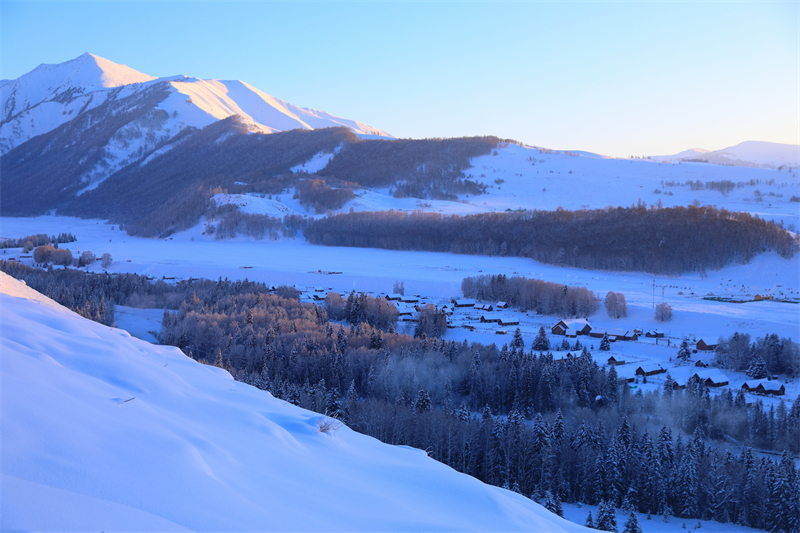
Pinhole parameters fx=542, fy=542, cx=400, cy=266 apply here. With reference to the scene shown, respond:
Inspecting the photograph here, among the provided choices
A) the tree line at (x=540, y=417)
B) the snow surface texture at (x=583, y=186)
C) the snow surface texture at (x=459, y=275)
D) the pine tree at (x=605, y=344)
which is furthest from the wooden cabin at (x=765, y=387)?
the snow surface texture at (x=583, y=186)

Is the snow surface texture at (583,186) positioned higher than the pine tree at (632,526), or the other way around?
the snow surface texture at (583,186)

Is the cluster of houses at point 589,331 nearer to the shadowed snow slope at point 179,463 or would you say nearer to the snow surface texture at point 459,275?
the snow surface texture at point 459,275

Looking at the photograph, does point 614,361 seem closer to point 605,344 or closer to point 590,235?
point 605,344

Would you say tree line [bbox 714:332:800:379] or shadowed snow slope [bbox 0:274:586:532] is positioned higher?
shadowed snow slope [bbox 0:274:586:532]

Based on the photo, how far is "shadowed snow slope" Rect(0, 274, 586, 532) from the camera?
3410 mm

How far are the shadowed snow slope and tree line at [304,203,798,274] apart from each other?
70.1m

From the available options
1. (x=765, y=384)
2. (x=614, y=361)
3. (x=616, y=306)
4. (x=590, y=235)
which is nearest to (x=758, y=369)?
(x=765, y=384)

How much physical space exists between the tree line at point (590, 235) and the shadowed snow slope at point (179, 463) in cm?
7015

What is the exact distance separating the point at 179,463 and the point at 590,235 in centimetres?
8048

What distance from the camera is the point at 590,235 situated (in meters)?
78.8

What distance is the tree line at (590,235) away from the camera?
226 feet

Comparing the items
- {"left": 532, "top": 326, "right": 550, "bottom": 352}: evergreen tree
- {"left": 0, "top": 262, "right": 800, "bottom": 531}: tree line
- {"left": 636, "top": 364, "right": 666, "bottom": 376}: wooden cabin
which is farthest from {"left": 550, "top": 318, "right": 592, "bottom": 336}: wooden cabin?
{"left": 636, "top": 364, "right": 666, "bottom": 376}: wooden cabin

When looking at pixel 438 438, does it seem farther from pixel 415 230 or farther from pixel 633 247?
pixel 415 230

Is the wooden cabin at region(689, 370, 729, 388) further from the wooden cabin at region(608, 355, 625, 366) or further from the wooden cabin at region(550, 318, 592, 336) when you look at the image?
the wooden cabin at region(550, 318, 592, 336)
